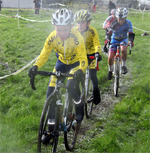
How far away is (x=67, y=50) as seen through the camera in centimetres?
400

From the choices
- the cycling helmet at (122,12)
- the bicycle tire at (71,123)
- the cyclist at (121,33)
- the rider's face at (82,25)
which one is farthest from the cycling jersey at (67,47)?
the cycling helmet at (122,12)

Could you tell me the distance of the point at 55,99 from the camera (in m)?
3.38

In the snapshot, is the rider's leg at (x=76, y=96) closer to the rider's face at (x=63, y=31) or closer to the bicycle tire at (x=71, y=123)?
the bicycle tire at (x=71, y=123)

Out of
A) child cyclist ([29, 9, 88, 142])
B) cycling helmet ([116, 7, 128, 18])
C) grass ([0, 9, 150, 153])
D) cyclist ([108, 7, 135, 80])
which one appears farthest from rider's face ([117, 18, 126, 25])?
child cyclist ([29, 9, 88, 142])

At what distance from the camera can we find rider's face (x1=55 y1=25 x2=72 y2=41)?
362 centimetres

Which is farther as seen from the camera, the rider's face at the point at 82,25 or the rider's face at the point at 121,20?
the rider's face at the point at 121,20

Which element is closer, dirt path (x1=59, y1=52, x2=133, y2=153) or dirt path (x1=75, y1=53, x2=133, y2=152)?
dirt path (x1=59, y1=52, x2=133, y2=153)

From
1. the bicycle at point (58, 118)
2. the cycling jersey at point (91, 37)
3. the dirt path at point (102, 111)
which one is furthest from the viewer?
the cycling jersey at point (91, 37)

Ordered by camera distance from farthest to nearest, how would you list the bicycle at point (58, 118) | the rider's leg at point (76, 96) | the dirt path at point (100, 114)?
the dirt path at point (100, 114), the rider's leg at point (76, 96), the bicycle at point (58, 118)

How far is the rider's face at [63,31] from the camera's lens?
362 cm

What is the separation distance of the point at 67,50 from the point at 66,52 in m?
0.05

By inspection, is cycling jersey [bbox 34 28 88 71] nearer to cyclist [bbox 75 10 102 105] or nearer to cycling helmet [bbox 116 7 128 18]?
cyclist [bbox 75 10 102 105]

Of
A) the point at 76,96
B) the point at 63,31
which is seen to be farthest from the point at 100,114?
the point at 63,31

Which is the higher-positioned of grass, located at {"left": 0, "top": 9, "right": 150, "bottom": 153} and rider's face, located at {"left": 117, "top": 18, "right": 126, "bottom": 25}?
rider's face, located at {"left": 117, "top": 18, "right": 126, "bottom": 25}
